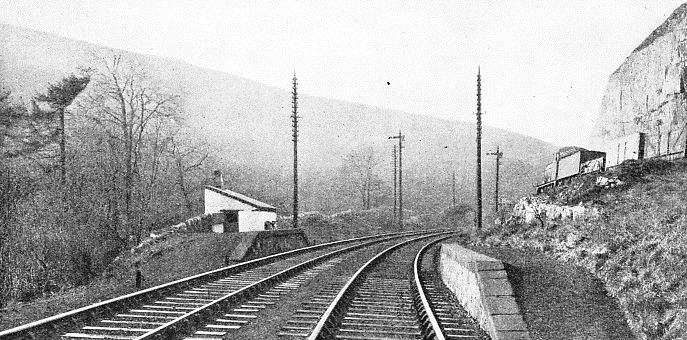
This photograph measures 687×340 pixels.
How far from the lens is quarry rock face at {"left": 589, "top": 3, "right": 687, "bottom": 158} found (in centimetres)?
3841

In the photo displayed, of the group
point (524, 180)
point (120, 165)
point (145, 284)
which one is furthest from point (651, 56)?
point (524, 180)

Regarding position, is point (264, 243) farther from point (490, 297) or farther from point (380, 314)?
point (490, 297)

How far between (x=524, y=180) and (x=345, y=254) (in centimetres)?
9299

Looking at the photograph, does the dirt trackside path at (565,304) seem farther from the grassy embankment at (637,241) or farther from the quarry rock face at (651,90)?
the quarry rock face at (651,90)

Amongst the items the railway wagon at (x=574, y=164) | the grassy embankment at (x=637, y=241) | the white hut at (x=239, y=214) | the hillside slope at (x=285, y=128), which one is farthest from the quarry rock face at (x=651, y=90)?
the hillside slope at (x=285, y=128)

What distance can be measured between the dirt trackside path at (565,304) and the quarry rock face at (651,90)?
26.4 meters

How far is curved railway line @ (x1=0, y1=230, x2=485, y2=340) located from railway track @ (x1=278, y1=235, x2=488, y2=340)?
2 centimetres

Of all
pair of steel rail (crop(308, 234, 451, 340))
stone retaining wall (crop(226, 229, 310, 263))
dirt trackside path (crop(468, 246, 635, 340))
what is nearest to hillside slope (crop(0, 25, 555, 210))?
stone retaining wall (crop(226, 229, 310, 263))

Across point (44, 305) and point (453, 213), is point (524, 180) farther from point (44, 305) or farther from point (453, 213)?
point (44, 305)

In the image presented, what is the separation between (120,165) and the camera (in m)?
30.5

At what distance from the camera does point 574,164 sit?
25031mm

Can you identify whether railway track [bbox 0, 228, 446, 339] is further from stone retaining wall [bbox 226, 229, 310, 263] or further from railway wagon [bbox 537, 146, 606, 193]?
railway wagon [bbox 537, 146, 606, 193]

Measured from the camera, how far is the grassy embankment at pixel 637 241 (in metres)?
7.96

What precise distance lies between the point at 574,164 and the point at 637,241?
599 inches
